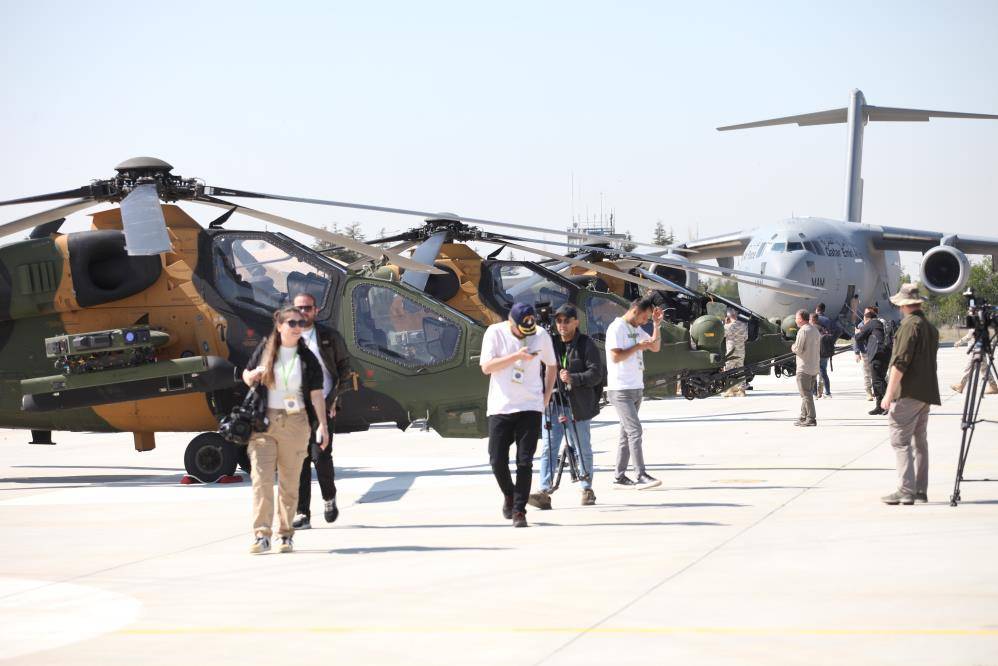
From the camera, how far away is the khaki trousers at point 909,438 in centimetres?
987

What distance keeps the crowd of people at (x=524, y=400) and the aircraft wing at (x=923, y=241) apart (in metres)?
26.4

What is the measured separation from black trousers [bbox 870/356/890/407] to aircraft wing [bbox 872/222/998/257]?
53.8 ft

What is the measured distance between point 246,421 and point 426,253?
9023 millimetres

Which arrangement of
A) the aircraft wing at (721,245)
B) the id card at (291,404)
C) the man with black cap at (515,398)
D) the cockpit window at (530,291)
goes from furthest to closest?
the aircraft wing at (721,245), the cockpit window at (530,291), the man with black cap at (515,398), the id card at (291,404)

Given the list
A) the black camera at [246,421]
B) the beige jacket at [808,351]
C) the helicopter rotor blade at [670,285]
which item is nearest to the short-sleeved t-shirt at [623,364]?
the black camera at [246,421]

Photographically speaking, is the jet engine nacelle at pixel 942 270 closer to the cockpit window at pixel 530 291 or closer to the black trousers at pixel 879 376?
the black trousers at pixel 879 376

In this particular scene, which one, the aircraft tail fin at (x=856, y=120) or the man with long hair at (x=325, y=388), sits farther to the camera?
the aircraft tail fin at (x=856, y=120)

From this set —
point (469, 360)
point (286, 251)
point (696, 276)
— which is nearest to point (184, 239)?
point (286, 251)

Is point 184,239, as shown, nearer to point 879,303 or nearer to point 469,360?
point 469,360

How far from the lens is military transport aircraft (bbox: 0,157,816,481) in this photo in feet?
42.0

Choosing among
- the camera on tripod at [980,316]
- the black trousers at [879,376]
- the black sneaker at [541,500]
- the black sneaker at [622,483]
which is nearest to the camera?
the camera on tripod at [980,316]

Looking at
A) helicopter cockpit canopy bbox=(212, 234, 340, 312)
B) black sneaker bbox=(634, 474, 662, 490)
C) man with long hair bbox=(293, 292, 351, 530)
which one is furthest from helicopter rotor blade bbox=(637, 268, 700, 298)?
man with long hair bbox=(293, 292, 351, 530)

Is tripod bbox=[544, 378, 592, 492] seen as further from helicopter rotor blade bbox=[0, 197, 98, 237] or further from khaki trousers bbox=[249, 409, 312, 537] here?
helicopter rotor blade bbox=[0, 197, 98, 237]

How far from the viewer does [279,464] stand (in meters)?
8.68
